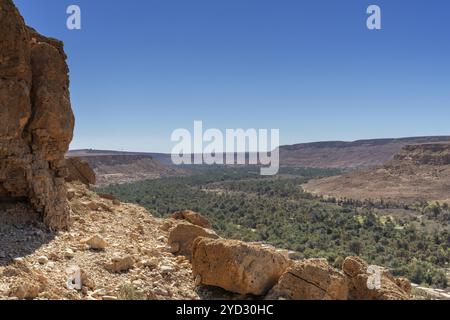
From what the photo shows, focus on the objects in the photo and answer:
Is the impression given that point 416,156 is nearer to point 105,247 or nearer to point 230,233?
point 230,233

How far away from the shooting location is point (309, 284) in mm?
7941

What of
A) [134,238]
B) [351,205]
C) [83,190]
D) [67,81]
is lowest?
[351,205]

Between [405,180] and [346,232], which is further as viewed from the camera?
[405,180]

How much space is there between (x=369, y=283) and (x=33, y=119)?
33.1ft

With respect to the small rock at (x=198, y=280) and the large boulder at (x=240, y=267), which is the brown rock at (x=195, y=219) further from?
the large boulder at (x=240, y=267)

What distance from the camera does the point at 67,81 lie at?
1268cm

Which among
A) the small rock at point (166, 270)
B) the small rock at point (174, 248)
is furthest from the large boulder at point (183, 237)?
the small rock at point (166, 270)

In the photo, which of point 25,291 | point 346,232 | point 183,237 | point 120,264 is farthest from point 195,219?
point 346,232

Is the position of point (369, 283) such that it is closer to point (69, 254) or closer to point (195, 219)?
point (69, 254)

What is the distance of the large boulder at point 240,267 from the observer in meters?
8.16

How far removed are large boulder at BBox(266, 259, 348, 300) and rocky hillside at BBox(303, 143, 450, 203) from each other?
87481 millimetres

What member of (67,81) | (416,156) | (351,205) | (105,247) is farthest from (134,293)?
(416,156)

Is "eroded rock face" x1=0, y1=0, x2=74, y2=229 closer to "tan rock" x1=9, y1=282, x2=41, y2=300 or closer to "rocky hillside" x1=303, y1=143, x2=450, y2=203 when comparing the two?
"tan rock" x1=9, y1=282, x2=41, y2=300
